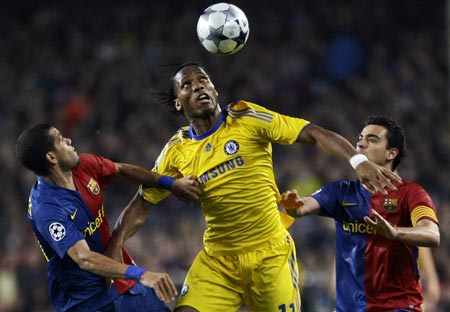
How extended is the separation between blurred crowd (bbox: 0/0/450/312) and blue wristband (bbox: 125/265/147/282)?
192 inches

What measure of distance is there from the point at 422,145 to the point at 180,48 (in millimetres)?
4910

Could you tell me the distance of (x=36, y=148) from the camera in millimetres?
6504

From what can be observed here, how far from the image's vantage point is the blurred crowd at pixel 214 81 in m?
12.5

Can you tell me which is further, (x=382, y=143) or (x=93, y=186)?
(x=382, y=143)

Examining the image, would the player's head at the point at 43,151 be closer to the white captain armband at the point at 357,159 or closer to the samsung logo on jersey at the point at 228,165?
the samsung logo on jersey at the point at 228,165

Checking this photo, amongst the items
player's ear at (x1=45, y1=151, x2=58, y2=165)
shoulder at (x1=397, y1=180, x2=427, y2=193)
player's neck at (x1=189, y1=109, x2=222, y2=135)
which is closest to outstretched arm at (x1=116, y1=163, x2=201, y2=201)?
player's neck at (x1=189, y1=109, x2=222, y2=135)

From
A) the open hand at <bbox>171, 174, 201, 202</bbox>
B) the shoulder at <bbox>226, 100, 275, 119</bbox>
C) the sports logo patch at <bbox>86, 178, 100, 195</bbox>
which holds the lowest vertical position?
the open hand at <bbox>171, 174, 201, 202</bbox>

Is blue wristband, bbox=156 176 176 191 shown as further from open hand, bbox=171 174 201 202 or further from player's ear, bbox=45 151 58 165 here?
player's ear, bbox=45 151 58 165

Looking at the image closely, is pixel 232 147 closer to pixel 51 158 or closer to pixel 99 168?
pixel 99 168

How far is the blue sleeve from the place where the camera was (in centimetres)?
630

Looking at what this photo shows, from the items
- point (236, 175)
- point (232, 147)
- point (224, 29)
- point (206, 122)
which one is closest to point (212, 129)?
point (206, 122)

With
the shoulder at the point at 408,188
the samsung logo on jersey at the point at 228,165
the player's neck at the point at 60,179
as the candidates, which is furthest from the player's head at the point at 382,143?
the player's neck at the point at 60,179

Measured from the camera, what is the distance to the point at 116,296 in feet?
21.8

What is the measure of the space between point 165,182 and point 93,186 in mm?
621
